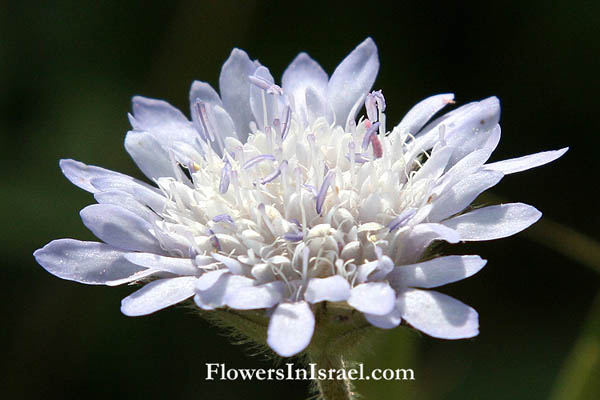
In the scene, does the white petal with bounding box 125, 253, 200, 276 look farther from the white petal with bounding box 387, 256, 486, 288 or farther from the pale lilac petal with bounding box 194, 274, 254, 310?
the white petal with bounding box 387, 256, 486, 288

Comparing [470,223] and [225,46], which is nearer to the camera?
[470,223]

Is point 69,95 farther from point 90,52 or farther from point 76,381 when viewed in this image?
point 76,381

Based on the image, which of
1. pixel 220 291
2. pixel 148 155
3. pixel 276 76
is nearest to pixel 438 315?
pixel 220 291

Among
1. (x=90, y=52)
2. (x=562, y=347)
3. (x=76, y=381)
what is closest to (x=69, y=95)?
(x=90, y=52)

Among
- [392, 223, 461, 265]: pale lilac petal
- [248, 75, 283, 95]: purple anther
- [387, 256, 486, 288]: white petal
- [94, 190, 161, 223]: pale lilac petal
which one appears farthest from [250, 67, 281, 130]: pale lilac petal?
[387, 256, 486, 288]: white petal

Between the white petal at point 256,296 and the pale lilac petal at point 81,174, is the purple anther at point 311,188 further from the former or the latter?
the pale lilac petal at point 81,174
